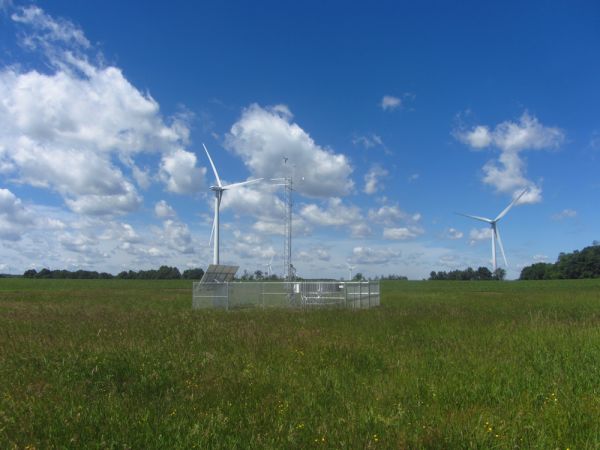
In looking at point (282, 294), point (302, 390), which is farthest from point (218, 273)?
point (302, 390)

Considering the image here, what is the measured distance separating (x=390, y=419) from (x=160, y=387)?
150 inches

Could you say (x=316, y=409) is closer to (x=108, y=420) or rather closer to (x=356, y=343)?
(x=108, y=420)

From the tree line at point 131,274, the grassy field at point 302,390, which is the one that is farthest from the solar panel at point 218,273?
the tree line at point 131,274

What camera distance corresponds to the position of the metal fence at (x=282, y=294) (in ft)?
92.2

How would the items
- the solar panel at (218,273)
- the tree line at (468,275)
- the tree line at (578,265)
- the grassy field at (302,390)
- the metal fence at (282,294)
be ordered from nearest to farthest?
the grassy field at (302,390) < the metal fence at (282,294) < the solar panel at (218,273) < the tree line at (578,265) < the tree line at (468,275)

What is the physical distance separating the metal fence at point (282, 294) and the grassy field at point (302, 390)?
14.4m

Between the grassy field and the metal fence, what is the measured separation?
47.4 ft

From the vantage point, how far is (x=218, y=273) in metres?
31.6

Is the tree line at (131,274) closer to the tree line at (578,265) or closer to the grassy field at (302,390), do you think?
the tree line at (578,265)

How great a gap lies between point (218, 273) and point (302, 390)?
958 inches

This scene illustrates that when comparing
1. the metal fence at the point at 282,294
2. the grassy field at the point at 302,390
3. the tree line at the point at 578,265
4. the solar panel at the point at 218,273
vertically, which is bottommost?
the grassy field at the point at 302,390

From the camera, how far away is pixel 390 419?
19.8 ft

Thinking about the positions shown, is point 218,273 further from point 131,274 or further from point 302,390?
point 131,274

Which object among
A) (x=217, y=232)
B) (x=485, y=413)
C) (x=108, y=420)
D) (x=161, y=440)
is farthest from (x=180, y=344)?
(x=217, y=232)
